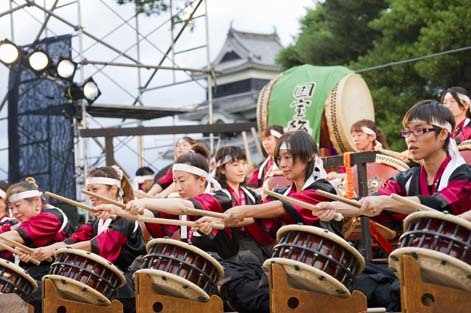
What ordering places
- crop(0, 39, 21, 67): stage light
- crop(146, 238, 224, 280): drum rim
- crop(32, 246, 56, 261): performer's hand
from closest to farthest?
1. crop(146, 238, 224, 280): drum rim
2. crop(32, 246, 56, 261): performer's hand
3. crop(0, 39, 21, 67): stage light

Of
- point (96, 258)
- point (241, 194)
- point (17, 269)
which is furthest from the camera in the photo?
point (241, 194)

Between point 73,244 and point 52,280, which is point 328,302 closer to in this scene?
point 52,280

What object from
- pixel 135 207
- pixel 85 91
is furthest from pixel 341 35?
pixel 135 207

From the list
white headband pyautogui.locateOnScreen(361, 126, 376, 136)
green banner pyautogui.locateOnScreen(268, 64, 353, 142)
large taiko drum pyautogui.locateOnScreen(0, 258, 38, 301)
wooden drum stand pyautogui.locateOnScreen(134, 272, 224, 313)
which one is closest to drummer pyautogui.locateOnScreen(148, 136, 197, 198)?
green banner pyautogui.locateOnScreen(268, 64, 353, 142)

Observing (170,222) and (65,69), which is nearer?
(170,222)

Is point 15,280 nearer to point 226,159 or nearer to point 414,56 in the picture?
point 226,159

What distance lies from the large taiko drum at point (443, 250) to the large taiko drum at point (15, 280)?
8.50 feet

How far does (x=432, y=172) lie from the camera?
187 inches

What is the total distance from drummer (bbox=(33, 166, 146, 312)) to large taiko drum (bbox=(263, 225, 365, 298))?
1.57 meters

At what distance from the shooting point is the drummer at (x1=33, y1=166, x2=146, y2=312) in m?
5.85

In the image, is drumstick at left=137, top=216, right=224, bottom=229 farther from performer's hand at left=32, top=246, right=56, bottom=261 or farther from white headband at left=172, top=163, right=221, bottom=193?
performer's hand at left=32, top=246, right=56, bottom=261

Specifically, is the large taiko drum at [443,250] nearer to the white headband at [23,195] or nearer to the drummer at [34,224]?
the drummer at [34,224]

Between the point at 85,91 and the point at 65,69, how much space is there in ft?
1.09

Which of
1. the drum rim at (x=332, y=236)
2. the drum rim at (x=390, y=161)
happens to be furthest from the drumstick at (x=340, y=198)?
the drum rim at (x=390, y=161)
